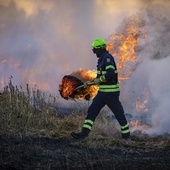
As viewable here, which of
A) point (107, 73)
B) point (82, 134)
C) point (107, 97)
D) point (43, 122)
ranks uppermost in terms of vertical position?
point (107, 73)

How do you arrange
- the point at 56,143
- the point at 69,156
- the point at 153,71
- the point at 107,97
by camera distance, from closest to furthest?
the point at 69,156
the point at 56,143
the point at 107,97
the point at 153,71

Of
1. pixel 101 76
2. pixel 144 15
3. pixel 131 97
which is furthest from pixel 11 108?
pixel 144 15

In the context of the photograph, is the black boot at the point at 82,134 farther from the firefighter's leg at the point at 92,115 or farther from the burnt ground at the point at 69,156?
the burnt ground at the point at 69,156

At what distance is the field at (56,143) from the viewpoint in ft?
23.1

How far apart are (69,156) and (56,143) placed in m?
1.48

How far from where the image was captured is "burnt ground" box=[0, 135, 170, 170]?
682cm

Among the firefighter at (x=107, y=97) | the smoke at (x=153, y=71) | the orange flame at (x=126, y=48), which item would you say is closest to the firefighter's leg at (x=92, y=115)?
the firefighter at (x=107, y=97)

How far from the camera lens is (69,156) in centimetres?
762

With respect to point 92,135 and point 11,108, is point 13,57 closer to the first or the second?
point 11,108

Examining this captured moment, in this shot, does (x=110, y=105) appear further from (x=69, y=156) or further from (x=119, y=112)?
(x=69, y=156)

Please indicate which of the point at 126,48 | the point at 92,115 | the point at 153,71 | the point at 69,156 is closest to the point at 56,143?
the point at 92,115

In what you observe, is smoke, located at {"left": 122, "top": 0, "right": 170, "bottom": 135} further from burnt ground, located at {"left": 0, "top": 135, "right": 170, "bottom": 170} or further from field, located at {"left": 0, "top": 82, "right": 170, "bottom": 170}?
burnt ground, located at {"left": 0, "top": 135, "right": 170, "bottom": 170}

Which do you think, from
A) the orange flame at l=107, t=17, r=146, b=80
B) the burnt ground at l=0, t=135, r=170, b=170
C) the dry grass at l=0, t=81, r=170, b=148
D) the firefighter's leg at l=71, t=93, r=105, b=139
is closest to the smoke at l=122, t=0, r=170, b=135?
the orange flame at l=107, t=17, r=146, b=80

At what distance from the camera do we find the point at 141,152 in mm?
8727
